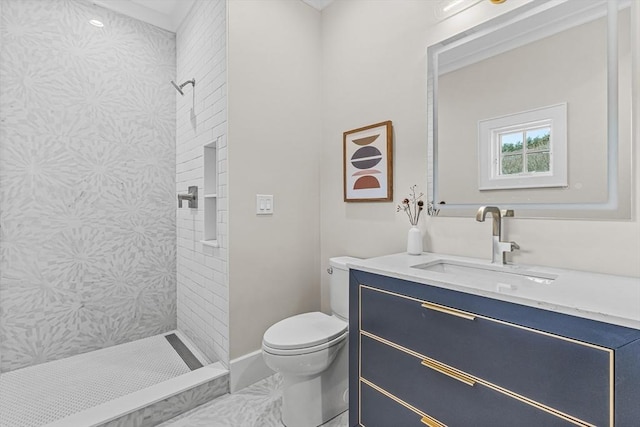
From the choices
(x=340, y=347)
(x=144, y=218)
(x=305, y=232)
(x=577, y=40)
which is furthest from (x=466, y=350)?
(x=144, y=218)

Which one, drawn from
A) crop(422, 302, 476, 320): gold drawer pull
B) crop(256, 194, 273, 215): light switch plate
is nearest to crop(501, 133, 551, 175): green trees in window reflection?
crop(422, 302, 476, 320): gold drawer pull

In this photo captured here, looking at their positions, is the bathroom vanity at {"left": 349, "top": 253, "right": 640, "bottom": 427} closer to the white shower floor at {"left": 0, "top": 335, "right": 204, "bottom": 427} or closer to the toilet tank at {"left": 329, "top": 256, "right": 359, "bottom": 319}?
the toilet tank at {"left": 329, "top": 256, "right": 359, "bottom": 319}

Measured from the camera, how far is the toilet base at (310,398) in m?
1.57

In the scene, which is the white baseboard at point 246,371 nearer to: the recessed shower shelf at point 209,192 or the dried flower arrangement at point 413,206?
the recessed shower shelf at point 209,192

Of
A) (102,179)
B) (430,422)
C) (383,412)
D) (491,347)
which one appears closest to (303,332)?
(383,412)

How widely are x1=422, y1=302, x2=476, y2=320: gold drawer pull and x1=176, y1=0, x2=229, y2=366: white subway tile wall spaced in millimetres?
1269

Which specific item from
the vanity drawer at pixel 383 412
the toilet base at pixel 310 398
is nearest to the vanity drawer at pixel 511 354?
the vanity drawer at pixel 383 412

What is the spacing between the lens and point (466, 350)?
40.5 inches

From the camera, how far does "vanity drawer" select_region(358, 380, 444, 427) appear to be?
3.87 ft

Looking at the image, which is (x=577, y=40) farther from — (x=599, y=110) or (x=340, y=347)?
(x=340, y=347)

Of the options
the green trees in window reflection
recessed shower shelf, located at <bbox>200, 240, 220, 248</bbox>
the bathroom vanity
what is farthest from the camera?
recessed shower shelf, located at <bbox>200, 240, 220, 248</bbox>

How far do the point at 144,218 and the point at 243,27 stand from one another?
168cm

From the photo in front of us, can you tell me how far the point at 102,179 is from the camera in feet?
7.79

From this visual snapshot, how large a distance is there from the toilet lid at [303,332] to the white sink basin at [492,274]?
59 cm
